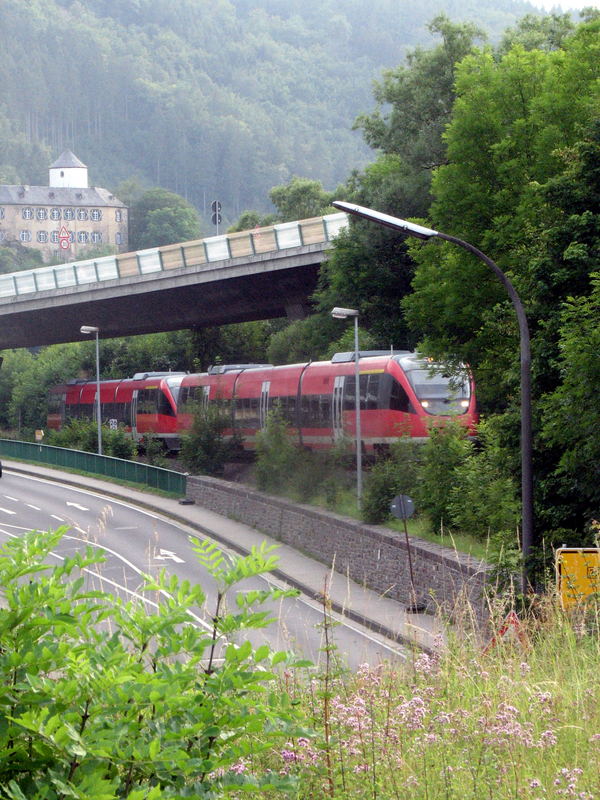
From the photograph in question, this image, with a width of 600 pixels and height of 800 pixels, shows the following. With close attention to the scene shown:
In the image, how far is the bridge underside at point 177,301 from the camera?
173 ft

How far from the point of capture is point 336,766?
16.1 ft

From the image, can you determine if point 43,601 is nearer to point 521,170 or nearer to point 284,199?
point 521,170

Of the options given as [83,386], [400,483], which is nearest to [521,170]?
[400,483]

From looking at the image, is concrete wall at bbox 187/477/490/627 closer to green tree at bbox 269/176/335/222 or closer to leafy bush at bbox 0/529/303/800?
leafy bush at bbox 0/529/303/800

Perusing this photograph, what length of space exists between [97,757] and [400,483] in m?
25.8

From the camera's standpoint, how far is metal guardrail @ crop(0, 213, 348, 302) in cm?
5050

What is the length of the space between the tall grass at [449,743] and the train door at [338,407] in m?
31.0

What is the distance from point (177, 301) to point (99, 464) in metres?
10.2

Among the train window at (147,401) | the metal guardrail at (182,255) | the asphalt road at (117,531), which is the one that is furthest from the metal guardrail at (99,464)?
the metal guardrail at (182,255)

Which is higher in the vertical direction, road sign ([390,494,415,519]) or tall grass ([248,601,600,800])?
tall grass ([248,601,600,800])

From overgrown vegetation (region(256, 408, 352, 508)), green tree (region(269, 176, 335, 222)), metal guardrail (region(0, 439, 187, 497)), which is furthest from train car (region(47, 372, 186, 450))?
green tree (region(269, 176, 335, 222))

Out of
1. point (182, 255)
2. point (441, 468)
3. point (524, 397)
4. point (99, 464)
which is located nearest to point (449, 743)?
point (524, 397)

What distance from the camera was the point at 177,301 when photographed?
2315 inches

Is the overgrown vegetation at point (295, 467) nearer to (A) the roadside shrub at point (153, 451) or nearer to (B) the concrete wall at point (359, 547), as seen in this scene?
(B) the concrete wall at point (359, 547)
